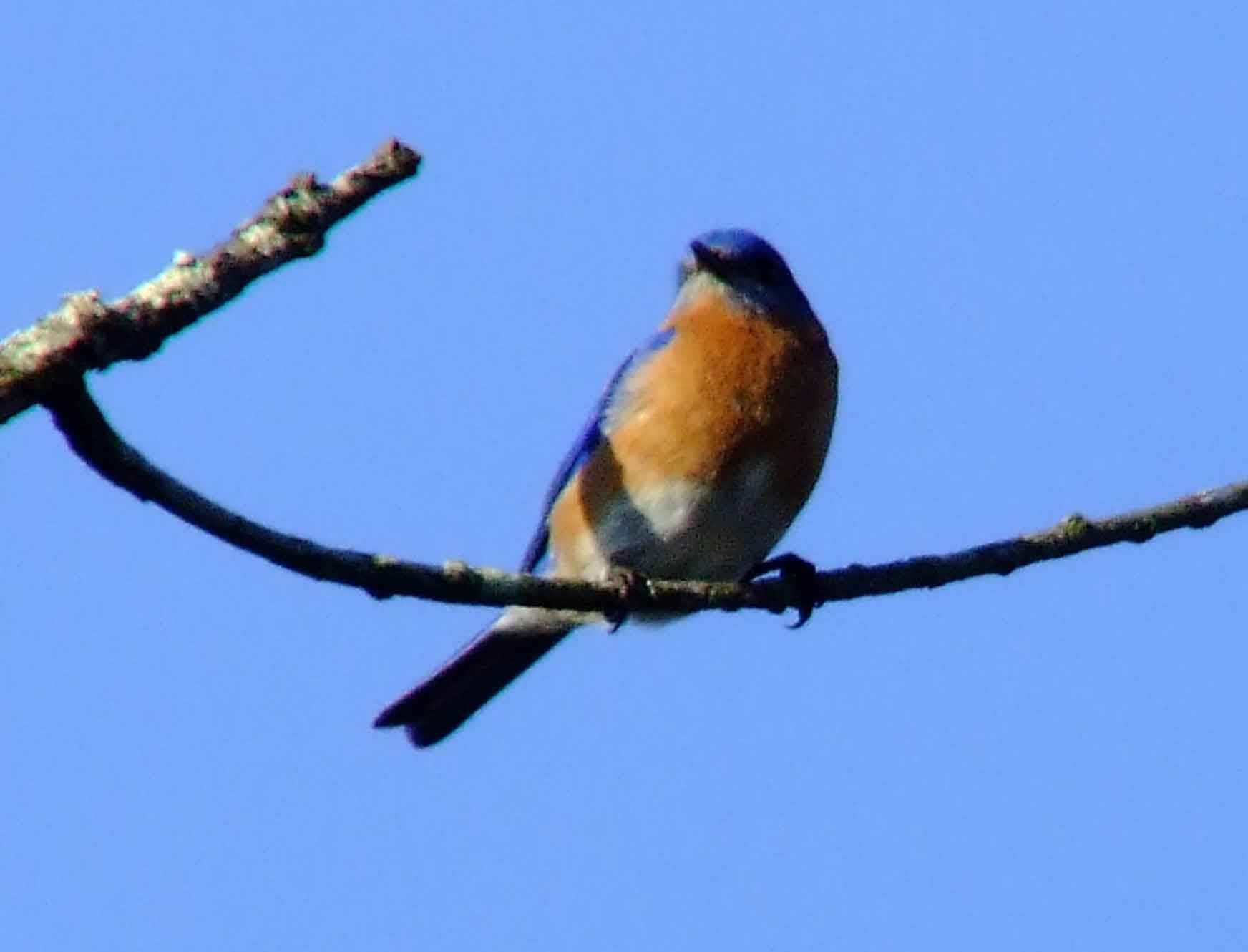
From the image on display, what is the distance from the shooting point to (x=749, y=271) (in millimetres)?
9516

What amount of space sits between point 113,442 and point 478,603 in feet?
4.71

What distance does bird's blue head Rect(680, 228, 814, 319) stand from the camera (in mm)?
9352

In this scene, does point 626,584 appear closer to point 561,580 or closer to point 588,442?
point 561,580

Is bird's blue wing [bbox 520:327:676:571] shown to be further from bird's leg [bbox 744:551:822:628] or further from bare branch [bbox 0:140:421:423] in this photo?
bare branch [bbox 0:140:421:423]

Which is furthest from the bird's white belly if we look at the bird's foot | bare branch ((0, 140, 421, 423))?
bare branch ((0, 140, 421, 423))

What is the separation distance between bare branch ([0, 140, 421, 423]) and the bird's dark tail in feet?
18.6

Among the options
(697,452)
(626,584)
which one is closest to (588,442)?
(697,452)

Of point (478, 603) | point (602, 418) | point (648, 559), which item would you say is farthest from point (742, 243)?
point (478, 603)

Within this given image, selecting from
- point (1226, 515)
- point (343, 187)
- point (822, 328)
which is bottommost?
point (343, 187)

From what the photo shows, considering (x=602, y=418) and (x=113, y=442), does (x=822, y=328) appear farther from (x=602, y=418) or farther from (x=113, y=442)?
(x=113, y=442)

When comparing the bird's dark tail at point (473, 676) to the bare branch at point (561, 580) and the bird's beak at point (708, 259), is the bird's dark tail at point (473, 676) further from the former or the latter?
the bare branch at point (561, 580)

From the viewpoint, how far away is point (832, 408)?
9008 millimetres

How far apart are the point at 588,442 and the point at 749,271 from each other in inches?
44.4

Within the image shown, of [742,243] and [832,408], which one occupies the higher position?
[742,243]
